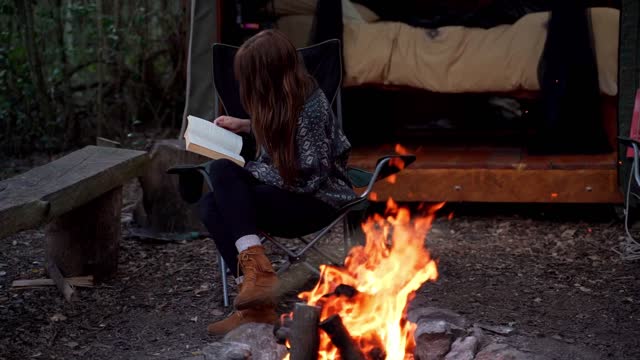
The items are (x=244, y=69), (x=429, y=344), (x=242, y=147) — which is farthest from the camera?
(x=242, y=147)

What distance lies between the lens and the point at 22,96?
5.95 metres

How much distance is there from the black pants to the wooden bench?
469 millimetres

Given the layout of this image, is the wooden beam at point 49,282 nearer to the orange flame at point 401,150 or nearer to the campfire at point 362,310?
the campfire at point 362,310

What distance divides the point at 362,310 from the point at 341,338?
0.34 meters

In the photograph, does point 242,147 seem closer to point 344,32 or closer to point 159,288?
point 159,288

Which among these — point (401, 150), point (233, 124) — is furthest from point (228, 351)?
point (401, 150)

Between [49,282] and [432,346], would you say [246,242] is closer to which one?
[432,346]

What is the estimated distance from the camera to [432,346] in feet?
8.42

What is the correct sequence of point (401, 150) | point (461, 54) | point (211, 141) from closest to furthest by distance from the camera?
1. point (211, 141)
2. point (461, 54)
3. point (401, 150)

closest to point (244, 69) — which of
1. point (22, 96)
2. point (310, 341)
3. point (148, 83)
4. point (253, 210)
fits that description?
point (253, 210)

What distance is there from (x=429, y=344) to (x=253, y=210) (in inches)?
29.8

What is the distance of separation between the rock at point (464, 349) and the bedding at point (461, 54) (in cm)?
229

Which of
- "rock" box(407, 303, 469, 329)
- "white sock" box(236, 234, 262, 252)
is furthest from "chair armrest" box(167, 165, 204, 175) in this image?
"rock" box(407, 303, 469, 329)

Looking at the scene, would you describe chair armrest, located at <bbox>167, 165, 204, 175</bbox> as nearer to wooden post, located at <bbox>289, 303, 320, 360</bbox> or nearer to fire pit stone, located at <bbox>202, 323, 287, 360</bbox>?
fire pit stone, located at <bbox>202, 323, 287, 360</bbox>
